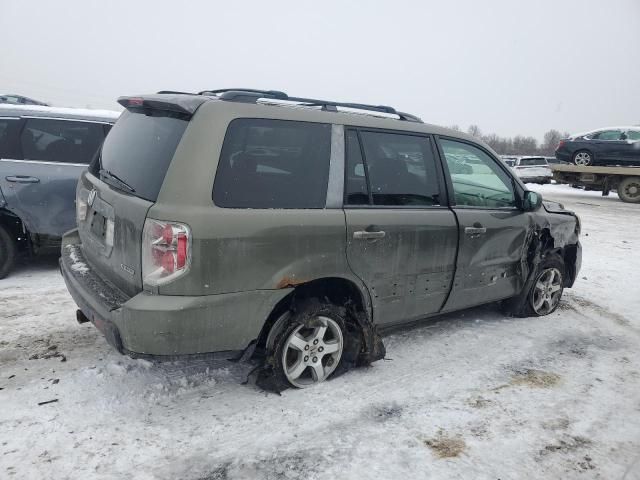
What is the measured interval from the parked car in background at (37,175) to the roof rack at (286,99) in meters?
2.62

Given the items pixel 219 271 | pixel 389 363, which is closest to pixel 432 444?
pixel 389 363

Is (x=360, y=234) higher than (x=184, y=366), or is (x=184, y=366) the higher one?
(x=360, y=234)

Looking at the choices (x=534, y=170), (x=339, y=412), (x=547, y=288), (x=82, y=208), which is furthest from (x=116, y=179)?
(x=534, y=170)

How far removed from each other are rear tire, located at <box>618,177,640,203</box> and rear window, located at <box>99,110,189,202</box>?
725 inches

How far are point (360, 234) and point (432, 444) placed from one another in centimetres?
129

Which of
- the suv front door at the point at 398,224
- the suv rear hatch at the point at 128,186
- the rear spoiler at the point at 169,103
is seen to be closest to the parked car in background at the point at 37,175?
the suv rear hatch at the point at 128,186

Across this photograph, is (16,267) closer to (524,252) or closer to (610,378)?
(524,252)

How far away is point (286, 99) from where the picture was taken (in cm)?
323

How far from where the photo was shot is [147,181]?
8.90ft

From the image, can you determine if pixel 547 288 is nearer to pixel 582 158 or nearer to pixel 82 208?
pixel 82 208

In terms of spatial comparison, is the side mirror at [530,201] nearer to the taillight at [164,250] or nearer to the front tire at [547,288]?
the front tire at [547,288]

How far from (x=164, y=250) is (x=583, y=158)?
1963cm

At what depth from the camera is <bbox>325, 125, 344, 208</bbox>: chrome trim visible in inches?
119

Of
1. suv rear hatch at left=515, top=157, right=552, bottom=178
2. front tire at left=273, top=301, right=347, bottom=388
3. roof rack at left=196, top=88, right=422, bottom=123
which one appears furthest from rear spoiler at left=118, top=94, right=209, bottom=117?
suv rear hatch at left=515, top=157, right=552, bottom=178
